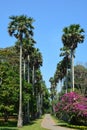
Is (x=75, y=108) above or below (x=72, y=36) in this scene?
below

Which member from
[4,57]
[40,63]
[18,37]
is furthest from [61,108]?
[4,57]

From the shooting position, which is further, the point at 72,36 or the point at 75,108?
the point at 72,36

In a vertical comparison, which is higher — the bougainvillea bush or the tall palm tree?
the tall palm tree

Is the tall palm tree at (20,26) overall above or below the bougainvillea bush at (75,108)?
above

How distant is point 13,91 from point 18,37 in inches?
341

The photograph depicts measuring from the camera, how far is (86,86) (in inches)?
4405

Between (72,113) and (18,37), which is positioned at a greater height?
(18,37)

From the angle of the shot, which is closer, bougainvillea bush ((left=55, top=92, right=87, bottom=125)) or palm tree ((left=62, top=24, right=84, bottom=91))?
bougainvillea bush ((left=55, top=92, right=87, bottom=125))

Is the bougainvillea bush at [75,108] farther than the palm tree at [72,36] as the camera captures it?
No

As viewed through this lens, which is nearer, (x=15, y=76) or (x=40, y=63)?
(x=15, y=76)

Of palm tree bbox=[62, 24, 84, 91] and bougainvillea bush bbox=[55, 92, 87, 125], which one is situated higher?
palm tree bbox=[62, 24, 84, 91]

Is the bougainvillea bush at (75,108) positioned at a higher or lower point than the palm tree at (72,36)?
lower

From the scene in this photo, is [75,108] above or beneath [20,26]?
beneath

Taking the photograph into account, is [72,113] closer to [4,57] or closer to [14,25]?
[14,25]
